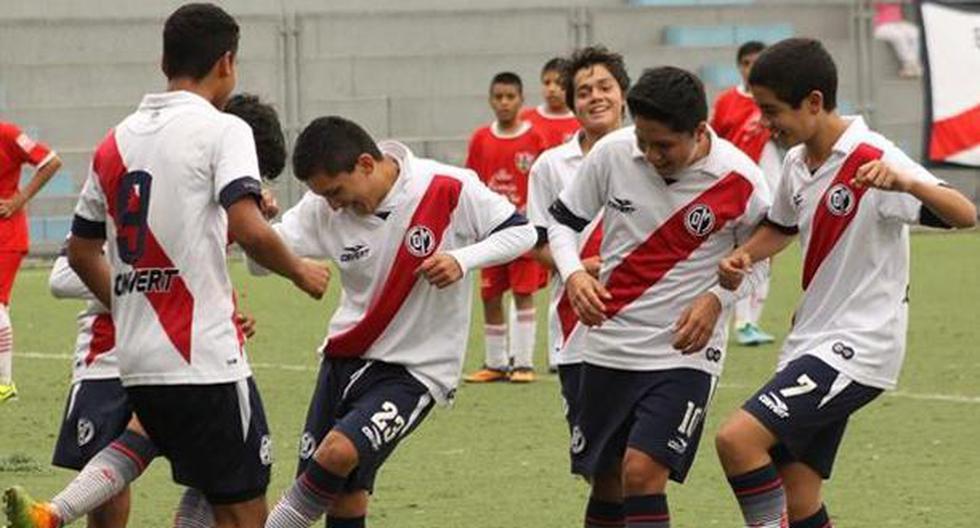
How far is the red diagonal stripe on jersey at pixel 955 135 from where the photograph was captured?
1171cm

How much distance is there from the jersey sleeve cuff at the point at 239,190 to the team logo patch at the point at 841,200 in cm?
190

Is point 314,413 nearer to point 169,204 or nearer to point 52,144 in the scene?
point 169,204

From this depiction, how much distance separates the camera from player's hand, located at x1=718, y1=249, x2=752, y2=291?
27.2 feet

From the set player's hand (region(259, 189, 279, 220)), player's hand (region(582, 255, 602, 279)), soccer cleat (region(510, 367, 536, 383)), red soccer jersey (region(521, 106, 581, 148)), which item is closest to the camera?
player's hand (region(259, 189, 279, 220))

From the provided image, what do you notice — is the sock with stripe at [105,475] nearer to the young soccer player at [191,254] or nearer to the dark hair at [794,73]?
the young soccer player at [191,254]

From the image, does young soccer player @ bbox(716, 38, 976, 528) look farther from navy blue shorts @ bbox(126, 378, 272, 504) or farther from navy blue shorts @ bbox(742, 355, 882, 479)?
navy blue shorts @ bbox(126, 378, 272, 504)

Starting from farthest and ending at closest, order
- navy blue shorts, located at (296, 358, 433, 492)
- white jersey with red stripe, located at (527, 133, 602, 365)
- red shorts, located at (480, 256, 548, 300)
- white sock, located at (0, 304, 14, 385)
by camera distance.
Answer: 1. red shorts, located at (480, 256, 548, 300)
2. white sock, located at (0, 304, 14, 385)
3. white jersey with red stripe, located at (527, 133, 602, 365)
4. navy blue shorts, located at (296, 358, 433, 492)

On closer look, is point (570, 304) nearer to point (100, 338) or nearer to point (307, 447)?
point (307, 447)

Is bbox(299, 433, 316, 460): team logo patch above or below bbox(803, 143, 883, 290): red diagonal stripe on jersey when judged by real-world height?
below

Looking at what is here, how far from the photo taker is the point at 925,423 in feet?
44.1

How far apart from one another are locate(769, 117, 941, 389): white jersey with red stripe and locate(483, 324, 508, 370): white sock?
776 centimetres

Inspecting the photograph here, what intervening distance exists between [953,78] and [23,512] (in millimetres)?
5870

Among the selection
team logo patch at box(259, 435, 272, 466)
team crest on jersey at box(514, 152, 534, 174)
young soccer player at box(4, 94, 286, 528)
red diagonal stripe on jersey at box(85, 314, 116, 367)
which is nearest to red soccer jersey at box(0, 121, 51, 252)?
team crest on jersey at box(514, 152, 534, 174)

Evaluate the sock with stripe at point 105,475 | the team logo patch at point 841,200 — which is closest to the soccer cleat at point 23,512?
the sock with stripe at point 105,475
